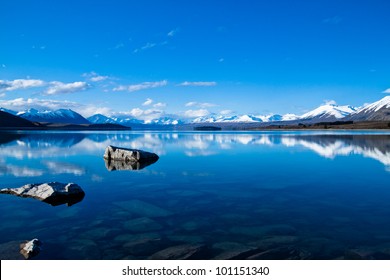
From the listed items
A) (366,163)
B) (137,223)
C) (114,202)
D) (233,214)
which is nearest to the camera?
(137,223)

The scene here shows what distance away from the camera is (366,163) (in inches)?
1102

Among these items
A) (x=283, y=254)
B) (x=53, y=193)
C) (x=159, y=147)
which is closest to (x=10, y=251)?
(x=53, y=193)

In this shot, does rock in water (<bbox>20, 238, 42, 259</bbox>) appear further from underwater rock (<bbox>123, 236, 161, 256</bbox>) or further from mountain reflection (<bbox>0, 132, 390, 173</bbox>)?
mountain reflection (<bbox>0, 132, 390, 173</bbox>)

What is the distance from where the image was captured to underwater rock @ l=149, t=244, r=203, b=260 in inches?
346

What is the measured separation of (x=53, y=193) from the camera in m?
15.2

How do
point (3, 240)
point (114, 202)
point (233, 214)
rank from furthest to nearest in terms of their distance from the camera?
point (114, 202)
point (233, 214)
point (3, 240)

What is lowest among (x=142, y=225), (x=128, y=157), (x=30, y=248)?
(x=142, y=225)

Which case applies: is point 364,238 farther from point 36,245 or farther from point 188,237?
point 36,245

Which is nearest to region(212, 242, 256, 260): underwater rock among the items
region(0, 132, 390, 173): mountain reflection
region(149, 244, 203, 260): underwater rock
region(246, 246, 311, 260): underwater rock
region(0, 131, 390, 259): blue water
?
region(0, 131, 390, 259): blue water

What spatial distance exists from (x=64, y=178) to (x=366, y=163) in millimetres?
24011

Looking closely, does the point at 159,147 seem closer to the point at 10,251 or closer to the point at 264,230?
the point at 264,230

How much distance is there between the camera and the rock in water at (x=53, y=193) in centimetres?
1516

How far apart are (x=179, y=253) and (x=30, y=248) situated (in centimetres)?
410
